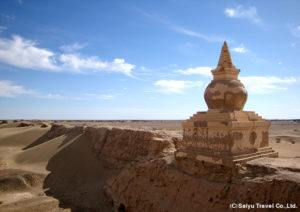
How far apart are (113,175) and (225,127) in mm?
6463

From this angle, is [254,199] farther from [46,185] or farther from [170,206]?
[46,185]

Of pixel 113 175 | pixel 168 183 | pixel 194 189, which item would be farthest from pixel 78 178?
pixel 194 189

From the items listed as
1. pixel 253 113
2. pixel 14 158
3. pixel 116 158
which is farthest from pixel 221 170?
pixel 14 158

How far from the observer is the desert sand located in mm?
4996

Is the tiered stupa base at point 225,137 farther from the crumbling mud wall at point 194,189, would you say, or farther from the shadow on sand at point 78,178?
the shadow on sand at point 78,178

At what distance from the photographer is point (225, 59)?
6254 mm

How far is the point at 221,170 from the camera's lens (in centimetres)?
518

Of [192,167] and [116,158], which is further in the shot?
[116,158]

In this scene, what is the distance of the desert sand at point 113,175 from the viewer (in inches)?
197

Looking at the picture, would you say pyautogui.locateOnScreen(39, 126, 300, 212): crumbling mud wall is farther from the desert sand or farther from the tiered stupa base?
the tiered stupa base

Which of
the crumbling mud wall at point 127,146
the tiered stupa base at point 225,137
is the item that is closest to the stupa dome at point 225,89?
the tiered stupa base at point 225,137

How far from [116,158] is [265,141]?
6966 mm

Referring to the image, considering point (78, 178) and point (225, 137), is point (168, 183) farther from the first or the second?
point (78, 178)

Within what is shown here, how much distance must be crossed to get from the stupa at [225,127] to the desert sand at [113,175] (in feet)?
1.25
